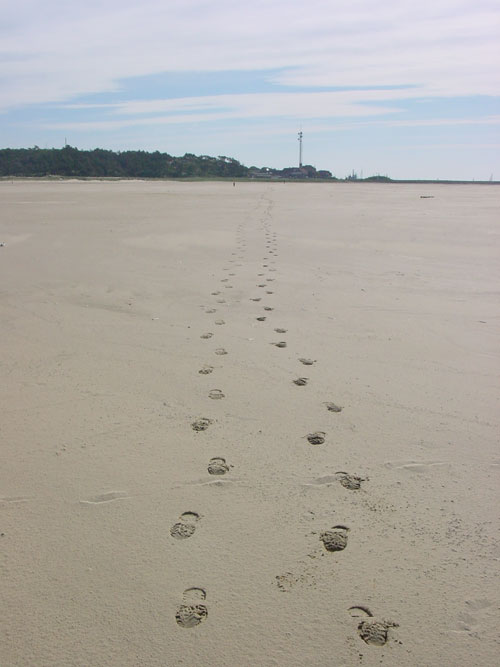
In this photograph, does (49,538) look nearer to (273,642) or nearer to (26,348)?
(273,642)

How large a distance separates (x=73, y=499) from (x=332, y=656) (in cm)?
98

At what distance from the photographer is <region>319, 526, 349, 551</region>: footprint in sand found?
5.04 feet

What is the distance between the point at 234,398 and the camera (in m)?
2.45

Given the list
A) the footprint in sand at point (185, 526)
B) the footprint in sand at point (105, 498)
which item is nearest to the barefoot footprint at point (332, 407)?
the footprint in sand at point (185, 526)

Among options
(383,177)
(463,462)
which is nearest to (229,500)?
(463,462)

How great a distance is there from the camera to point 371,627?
4.25 ft


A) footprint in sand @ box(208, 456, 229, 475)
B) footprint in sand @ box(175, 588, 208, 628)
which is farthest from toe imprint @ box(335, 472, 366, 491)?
footprint in sand @ box(175, 588, 208, 628)

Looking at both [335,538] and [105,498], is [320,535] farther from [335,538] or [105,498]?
[105,498]

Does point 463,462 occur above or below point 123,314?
below

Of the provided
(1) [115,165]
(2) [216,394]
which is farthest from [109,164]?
(2) [216,394]

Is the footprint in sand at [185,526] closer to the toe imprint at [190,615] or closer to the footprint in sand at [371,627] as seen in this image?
the toe imprint at [190,615]

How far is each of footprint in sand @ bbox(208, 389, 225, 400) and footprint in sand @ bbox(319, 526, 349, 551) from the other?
3.28 ft

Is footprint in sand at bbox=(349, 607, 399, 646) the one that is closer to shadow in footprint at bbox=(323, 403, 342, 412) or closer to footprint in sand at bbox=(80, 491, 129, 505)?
footprint in sand at bbox=(80, 491, 129, 505)

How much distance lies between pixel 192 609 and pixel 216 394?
1.24m
